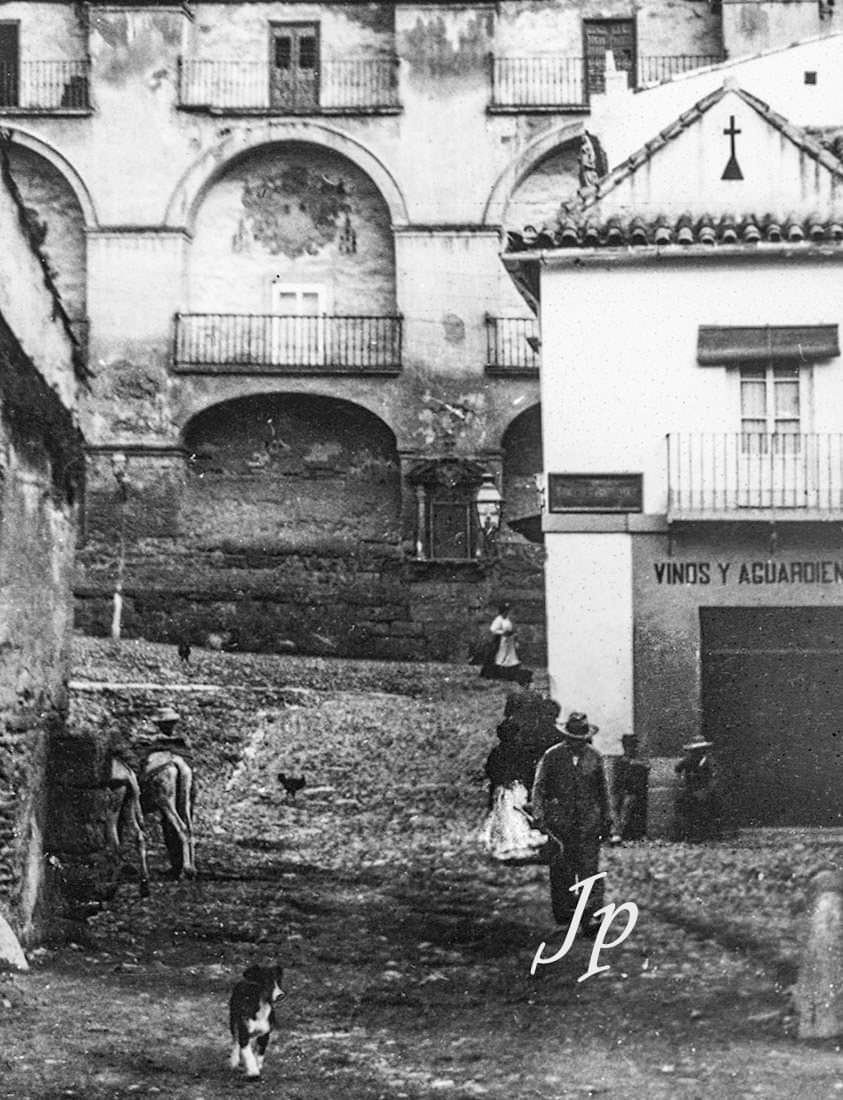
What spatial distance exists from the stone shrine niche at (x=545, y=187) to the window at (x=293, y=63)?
2212 mm

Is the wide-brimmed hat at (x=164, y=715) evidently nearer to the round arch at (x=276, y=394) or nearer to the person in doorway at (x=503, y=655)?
the person in doorway at (x=503, y=655)

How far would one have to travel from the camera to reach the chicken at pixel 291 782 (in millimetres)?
7500

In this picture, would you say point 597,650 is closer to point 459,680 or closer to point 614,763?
point 614,763

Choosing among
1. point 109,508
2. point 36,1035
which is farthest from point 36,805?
point 109,508

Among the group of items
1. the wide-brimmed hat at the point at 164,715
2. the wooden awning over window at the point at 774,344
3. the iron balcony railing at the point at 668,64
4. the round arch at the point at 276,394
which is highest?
the iron balcony railing at the point at 668,64

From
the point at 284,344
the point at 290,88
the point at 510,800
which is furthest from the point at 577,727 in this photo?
the point at 290,88

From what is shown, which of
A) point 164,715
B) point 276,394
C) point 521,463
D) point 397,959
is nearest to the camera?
point 397,959

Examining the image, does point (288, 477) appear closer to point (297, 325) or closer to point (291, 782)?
point (297, 325)

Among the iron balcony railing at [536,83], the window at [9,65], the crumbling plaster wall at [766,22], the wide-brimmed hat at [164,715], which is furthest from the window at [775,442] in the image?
the iron balcony railing at [536,83]

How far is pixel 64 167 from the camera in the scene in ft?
41.2

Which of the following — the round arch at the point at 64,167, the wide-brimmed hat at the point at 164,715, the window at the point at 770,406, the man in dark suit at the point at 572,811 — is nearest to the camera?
the man in dark suit at the point at 572,811

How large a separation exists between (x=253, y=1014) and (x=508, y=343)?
8760 millimetres

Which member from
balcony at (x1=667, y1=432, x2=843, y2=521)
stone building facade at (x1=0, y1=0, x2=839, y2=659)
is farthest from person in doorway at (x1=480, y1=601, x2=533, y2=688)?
balcony at (x1=667, y1=432, x2=843, y2=521)

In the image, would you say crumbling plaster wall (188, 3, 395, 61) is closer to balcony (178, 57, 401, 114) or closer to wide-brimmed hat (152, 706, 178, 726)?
balcony (178, 57, 401, 114)
